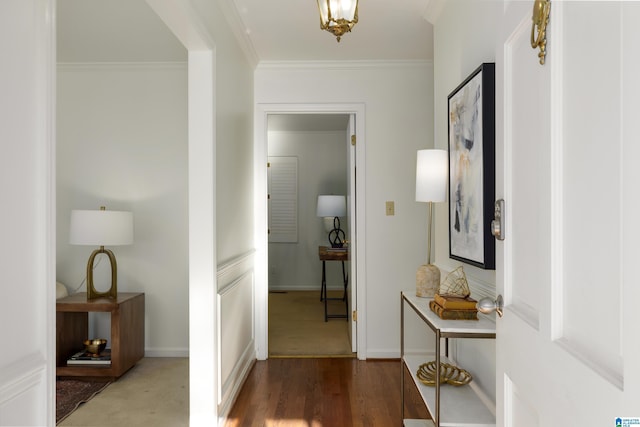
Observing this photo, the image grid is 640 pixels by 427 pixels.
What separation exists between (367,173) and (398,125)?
19.7 inches

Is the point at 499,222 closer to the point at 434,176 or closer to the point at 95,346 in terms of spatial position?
the point at 434,176

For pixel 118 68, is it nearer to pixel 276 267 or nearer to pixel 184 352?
pixel 184 352

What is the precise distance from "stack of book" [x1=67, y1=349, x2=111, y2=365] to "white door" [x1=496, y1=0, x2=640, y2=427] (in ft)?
10.2

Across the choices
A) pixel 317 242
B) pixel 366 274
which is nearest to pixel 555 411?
pixel 366 274

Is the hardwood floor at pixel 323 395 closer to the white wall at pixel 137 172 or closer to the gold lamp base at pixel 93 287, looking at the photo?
the white wall at pixel 137 172

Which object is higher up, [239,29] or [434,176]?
[239,29]

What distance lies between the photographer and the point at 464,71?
91.1 inches

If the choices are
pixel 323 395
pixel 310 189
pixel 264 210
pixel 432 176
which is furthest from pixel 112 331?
pixel 310 189

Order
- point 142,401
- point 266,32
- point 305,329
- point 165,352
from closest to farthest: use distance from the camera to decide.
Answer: point 142,401
point 266,32
point 165,352
point 305,329

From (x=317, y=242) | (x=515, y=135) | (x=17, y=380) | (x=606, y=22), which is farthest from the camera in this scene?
(x=317, y=242)

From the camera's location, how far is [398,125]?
3.97m

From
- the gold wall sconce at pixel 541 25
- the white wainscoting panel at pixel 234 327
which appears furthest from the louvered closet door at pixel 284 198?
the gold wall sconce at pixel 541 25

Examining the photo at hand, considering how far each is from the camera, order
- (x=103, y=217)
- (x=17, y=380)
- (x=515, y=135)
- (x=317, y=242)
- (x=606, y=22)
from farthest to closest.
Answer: (x=317, y=242)
(x=103, y=217)
(x=515, y=135)
(x=17, y=380)
(x=606, y=22)

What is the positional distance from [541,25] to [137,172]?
3.64 meters
